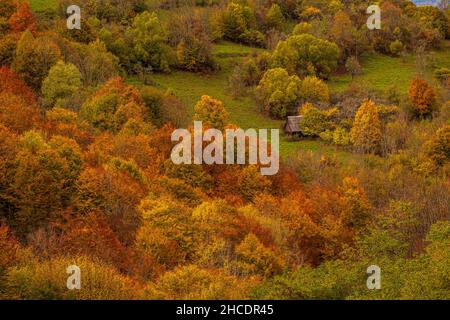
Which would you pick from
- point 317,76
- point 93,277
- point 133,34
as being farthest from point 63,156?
point 317,76

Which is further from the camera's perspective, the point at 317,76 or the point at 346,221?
the point at 317,76

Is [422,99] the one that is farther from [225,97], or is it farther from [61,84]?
[61,84]

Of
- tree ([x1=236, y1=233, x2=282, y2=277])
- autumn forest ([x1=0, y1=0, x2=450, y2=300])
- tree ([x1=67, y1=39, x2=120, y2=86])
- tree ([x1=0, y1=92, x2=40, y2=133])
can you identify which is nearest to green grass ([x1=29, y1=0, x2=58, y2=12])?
autumn forest ([x1=0, y1=0, x2=450, y2=300])

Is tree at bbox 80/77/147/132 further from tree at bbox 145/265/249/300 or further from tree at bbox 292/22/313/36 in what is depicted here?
tree at bbox 292/22/313/36
